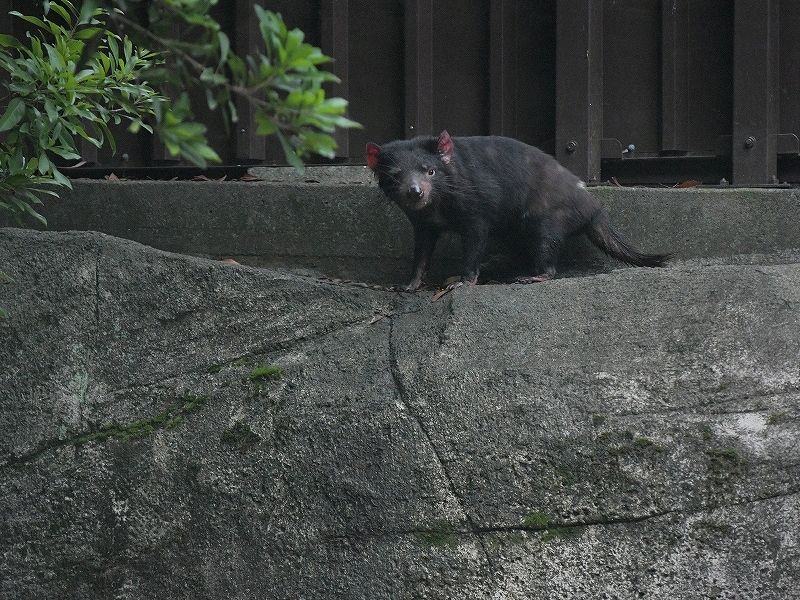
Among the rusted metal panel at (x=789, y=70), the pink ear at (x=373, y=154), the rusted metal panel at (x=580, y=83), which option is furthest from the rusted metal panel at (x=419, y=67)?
the rusted metal panel at (x=789, y=70)

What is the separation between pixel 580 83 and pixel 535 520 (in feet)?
11.5

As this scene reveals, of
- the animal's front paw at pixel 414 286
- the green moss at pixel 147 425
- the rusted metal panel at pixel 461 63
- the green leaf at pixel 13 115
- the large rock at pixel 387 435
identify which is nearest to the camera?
the green leaf at pixel 13 115

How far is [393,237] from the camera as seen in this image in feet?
20.8

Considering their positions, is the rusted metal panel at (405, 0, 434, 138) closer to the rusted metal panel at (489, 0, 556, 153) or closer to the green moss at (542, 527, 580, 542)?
the rusted metal panel at (489, 0, 556, 153)

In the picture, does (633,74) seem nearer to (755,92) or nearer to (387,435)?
(755,92)

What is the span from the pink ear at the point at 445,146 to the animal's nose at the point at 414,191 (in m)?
0.35

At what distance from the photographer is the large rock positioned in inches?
170

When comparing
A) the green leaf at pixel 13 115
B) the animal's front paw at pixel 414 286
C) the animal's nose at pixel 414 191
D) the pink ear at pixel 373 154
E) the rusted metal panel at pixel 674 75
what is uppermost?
the rusted metal panel at pixel 674 75

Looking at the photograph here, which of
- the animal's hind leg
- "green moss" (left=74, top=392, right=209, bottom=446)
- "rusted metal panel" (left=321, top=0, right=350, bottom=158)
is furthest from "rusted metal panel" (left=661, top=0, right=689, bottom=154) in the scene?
"green moss" (left=74, top=392, right=209, bottom=446)

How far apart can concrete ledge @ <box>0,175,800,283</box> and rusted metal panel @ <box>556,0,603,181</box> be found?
60 centimetres

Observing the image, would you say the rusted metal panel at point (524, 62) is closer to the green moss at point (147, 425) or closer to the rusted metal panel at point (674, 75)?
the rusted metal panel at point (674, 75)

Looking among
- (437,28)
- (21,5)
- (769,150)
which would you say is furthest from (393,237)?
(21,5)

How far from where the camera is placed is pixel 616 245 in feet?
20.2

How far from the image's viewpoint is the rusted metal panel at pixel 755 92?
664 cm
